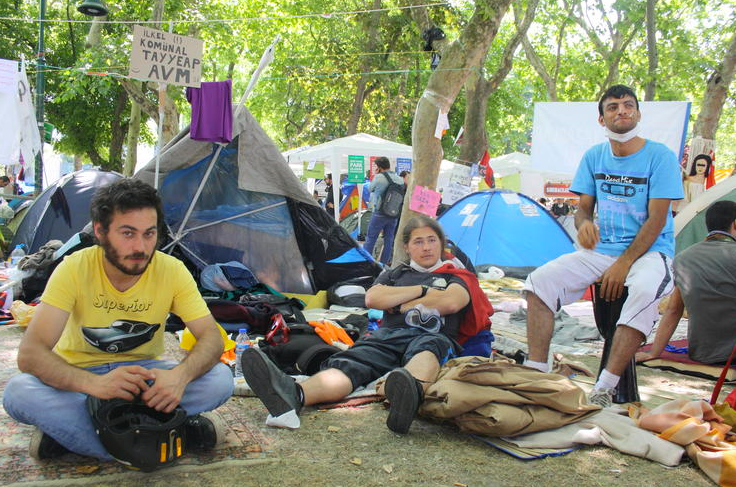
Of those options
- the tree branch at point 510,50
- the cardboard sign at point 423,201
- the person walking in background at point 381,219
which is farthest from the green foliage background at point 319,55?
the cardboard sign at point 423,201

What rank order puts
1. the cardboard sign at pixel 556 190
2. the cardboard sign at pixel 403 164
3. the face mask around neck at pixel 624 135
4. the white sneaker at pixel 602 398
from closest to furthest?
the white sneaker at pixel 602 398 → the face mask around neck at pixel 624 135 → the cardboard sign at pixel 403 164 → the cardboard sign at pixel 556 190

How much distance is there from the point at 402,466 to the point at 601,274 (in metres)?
1.75

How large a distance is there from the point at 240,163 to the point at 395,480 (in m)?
4.65

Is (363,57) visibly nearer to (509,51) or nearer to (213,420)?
(509,51)

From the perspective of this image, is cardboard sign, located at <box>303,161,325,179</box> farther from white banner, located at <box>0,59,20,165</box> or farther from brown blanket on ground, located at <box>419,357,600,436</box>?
brown blanket on ground, located at <box>419,357,600,436</box>

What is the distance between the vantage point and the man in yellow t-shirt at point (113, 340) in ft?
7.95

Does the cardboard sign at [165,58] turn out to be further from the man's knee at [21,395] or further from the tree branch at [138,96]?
the tree branch at [138,96]

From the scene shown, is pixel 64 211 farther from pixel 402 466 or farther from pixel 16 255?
pixel 402 466

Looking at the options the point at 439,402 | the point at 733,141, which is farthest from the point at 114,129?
the point at 733,141

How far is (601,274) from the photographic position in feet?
12.3

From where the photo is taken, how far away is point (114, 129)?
78.7 ft

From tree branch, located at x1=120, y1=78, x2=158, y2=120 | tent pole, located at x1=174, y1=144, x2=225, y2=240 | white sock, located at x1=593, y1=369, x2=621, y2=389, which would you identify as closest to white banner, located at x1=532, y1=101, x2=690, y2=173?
tent pole, located at x1=174, y1=144, x2=225, y2=240

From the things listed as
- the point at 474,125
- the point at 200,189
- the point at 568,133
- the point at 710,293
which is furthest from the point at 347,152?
the point at 710,293

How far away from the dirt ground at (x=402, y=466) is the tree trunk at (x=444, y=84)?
459 cm
